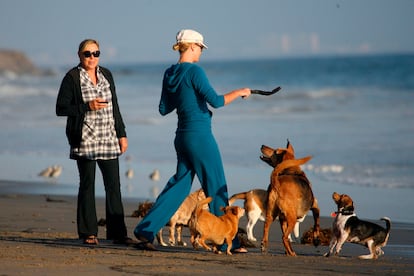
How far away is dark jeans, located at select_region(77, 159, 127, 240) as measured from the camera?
8.79 meters

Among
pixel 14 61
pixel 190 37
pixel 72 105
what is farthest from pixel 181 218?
pixel 14 61

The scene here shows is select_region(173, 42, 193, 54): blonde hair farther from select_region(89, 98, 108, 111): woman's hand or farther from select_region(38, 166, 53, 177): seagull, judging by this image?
select_region(38, 166, 53, 177): seagull

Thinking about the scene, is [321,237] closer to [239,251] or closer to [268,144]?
[239,251]

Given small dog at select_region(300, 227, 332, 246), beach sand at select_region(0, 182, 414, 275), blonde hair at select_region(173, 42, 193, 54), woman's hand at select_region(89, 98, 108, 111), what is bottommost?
beach sand at select_region(0, 182, 414, 275)

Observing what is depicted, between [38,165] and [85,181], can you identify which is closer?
[85,181]

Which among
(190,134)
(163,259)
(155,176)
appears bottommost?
(163,259)

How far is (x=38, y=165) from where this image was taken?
18562 mm

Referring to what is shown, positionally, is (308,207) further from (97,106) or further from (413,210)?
(413,210)

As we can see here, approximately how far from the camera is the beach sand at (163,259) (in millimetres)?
7188

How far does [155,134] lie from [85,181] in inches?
635

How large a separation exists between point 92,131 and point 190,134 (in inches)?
40.9

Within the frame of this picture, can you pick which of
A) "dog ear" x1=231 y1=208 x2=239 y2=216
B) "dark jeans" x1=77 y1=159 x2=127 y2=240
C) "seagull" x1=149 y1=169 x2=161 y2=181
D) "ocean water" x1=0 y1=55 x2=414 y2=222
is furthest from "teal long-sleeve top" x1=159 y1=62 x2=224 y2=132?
"seagull" x1=149 y1=169 x2=161 y2=181

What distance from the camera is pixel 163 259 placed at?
25.6 ft

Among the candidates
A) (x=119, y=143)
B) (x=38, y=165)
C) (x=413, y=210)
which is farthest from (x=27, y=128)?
(x=119, y=143)
